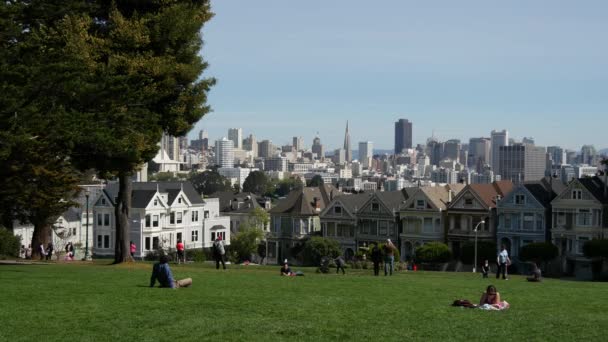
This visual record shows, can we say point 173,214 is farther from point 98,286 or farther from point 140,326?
point 140,326

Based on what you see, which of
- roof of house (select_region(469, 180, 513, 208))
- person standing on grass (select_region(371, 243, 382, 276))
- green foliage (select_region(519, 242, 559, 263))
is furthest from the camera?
roof of house (select_region(469, 180, 513, 208))

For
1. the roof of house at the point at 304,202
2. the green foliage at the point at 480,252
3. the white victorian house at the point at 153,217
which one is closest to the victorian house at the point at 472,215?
the green foliage at the point at 480,252

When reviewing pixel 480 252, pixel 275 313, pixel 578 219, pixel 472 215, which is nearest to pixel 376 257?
pixel 275 313

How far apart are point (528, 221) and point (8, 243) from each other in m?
39.1

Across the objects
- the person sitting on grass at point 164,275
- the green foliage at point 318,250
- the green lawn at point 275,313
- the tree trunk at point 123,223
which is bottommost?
the green foliage at point 318,250

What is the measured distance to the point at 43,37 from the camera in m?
33.9

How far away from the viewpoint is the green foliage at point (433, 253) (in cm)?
7206

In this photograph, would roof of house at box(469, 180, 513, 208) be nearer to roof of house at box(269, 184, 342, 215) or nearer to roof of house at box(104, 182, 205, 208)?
roof of house at box(269, 184, 342, 215)

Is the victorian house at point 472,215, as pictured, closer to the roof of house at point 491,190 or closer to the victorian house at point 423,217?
the roof of house at point 491,190

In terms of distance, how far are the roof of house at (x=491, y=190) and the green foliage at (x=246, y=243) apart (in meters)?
27.1

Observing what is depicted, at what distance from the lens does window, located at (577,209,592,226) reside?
229ft

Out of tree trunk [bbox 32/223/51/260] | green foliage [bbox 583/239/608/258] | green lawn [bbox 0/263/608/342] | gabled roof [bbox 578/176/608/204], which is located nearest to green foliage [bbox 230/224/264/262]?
gabled roof [bbox 578/176/608/204]

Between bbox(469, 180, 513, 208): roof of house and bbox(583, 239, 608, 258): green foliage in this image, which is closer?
bbox(583, 239, 608, 258): green foliage

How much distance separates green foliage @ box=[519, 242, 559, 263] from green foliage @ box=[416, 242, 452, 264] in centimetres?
641
